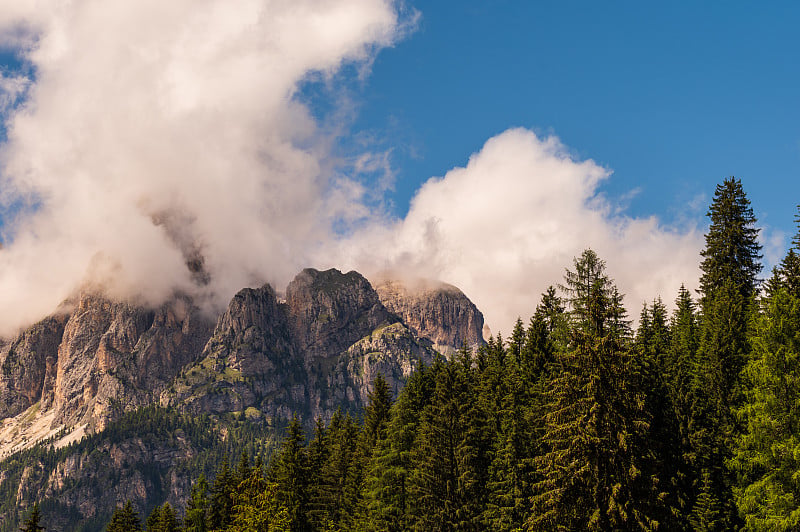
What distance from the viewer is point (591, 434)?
110 ft

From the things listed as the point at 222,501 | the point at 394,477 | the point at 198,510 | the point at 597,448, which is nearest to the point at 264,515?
the point at 394,477

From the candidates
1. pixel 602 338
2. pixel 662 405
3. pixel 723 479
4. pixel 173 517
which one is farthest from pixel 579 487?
pixel 173 517

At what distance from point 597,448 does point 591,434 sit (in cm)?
79

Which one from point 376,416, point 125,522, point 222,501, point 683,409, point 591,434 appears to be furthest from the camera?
point 125,522

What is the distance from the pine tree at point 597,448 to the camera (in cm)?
3291

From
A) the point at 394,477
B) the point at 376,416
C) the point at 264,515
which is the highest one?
the point at 376,416

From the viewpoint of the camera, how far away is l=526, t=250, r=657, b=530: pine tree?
32.9 metres

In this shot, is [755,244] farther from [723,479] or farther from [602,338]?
[602,338]

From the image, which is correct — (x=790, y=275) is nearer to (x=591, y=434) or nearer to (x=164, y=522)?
(x=591, y=434)

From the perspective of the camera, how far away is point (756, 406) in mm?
34562

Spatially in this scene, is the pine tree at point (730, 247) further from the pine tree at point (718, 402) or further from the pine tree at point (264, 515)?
the pine tree at point (264, 515)

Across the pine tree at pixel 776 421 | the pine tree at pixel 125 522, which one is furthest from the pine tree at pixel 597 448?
the pine tree at pixel 125 522

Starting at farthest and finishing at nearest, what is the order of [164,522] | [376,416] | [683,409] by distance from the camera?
1. [164,522]
2. [376,416]
3. [683,409]

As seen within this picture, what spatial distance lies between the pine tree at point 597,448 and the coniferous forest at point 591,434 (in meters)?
0.10
